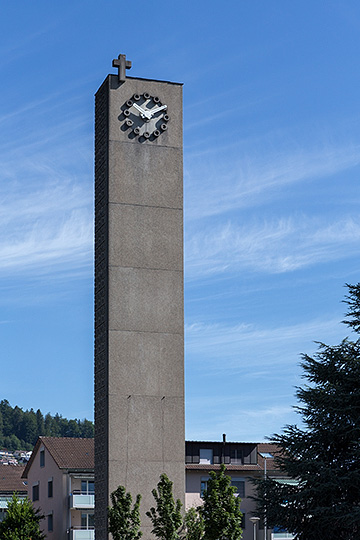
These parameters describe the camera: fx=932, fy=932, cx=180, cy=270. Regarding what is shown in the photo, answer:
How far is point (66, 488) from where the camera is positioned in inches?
2457

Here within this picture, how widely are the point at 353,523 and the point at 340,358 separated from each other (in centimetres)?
595

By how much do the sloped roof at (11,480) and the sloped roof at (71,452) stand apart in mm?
11209

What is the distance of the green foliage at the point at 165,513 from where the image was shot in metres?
23.4

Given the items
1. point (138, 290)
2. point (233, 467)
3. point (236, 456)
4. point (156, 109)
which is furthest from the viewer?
point (236, 456)

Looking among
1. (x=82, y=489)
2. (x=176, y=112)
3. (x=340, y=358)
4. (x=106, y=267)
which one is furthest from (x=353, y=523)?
(x=82, y=489)

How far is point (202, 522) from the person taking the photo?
75.2 ft

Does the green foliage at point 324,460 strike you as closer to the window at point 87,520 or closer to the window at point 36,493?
the window at point 87,520

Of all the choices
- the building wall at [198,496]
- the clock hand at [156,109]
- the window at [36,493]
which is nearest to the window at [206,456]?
the building wall at [198,496]

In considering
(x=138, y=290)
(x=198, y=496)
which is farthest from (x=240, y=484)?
(x=138, y=290)

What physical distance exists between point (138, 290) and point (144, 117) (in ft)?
16.5

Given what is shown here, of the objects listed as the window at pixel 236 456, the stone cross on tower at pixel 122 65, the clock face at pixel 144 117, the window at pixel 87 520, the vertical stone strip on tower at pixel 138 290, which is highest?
the stone cross on tower at pixel 122 65

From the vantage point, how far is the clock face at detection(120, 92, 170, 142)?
2648 cm

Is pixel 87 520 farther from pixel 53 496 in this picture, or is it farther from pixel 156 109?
pixel 156 109

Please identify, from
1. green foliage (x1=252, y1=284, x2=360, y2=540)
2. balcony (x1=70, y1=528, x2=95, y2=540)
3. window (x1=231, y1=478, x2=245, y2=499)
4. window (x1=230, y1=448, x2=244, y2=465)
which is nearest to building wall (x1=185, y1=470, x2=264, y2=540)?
window (x1=231, y1=478, x2=245, y2=499)
